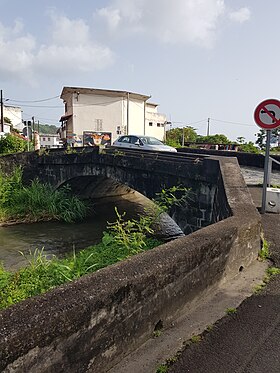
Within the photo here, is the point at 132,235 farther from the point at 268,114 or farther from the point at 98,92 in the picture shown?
the point at 98,92

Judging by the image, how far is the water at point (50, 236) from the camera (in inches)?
425

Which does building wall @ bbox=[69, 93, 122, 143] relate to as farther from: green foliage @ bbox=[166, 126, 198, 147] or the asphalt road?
the asphalt road

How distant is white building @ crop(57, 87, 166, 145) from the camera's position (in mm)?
30406

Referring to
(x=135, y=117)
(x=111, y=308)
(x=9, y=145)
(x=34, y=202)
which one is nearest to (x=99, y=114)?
(x=135, y=117)

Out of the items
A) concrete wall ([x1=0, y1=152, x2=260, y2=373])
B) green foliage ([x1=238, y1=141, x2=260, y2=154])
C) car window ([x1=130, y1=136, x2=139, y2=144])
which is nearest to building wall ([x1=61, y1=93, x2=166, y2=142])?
green foliage ([x1=238, y1=141, x2=260, y2=154])

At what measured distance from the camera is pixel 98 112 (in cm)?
3112

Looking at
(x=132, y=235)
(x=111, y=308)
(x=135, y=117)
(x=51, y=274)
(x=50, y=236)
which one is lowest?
(x=50, y=236)

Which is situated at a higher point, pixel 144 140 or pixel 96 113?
pixel 96 113

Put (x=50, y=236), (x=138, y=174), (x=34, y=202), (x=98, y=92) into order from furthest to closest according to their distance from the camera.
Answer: (x=98, y=92) < (x=34, y=202) < (x=50, y=236) < (x=138, y=174)

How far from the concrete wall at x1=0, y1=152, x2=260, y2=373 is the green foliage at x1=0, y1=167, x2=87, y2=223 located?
12.6 meters

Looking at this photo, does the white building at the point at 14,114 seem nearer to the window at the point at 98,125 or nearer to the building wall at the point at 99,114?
the building wall at the point at 99,114

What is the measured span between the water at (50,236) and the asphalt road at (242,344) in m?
8.10

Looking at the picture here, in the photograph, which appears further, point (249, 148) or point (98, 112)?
point (98, 112)

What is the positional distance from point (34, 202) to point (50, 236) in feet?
11.4
